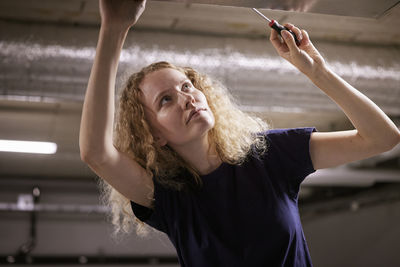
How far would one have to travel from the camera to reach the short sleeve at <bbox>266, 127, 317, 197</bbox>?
47.9 inches

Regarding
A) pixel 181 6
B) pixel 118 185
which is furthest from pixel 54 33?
pixel 118 185

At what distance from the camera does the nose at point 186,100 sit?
1199mm

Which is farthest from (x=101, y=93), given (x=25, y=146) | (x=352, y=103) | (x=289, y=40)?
(x=25, y=146)

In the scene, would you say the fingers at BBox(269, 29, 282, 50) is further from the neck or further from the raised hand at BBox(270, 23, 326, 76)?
the neck

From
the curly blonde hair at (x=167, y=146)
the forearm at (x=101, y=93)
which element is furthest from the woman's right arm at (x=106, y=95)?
the curly blonde hair at (x=167, y=146)

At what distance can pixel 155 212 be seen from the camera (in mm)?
1229

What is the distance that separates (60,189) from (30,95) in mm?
5860

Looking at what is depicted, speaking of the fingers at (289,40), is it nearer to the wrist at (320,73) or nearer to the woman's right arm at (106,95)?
the wrist at (320,73)

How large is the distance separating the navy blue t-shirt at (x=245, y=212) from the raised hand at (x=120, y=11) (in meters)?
0.46

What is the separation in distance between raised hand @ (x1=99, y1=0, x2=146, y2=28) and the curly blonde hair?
381 millimetres

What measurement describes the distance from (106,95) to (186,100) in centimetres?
26

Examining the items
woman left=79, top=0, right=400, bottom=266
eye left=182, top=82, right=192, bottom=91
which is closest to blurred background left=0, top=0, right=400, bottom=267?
woman left=79, top=0, right=400, bottom=266

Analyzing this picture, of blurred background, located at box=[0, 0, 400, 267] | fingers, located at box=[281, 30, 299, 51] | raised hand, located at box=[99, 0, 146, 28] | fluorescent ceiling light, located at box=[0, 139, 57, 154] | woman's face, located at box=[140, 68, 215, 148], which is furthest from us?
fluorescent ceiling light, located at box=[0, 139, 57, 154]

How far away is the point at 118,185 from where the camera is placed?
1184mm
